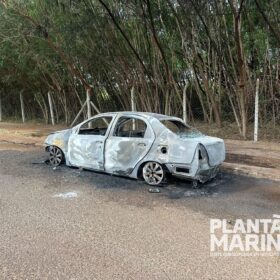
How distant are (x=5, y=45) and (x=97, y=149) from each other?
28.6 feet

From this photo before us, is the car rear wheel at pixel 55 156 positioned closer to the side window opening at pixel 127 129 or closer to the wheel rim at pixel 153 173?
the side window opening at pixel 127 129

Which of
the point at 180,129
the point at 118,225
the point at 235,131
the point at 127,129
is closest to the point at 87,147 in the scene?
the point at 127,129

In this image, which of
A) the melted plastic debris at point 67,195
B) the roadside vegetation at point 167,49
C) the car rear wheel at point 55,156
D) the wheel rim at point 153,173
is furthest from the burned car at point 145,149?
the roadside vegetation at point 167,49

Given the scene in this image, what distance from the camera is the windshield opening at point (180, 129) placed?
655 cm

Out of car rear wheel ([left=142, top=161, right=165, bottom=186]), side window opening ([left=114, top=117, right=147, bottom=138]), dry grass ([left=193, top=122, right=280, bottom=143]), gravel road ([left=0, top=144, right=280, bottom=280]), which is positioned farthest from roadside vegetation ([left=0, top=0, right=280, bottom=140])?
gravel road ([left=0, top=144, right=280, bottom=280])

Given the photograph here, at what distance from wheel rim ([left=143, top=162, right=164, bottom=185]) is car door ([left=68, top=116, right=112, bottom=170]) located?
1.06m

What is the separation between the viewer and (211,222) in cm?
454

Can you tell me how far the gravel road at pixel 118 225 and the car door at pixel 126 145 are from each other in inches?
11.3

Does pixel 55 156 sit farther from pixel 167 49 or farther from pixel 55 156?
pixel 167 49

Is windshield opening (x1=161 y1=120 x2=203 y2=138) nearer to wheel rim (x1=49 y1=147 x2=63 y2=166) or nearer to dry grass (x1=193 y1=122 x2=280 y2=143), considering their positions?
wheel rim (x1=49 y1=147 x2=63 y2=166)

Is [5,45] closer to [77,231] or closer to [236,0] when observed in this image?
[236,0]

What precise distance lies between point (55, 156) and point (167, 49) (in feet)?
19.6

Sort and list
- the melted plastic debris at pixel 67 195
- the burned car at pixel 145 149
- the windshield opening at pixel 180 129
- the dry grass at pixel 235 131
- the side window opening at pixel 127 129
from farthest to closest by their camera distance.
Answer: the dry grass at pixel 235 131
the side window opening at pixel 127 129
the windshield opening at pixel 180 129
the burned car at pixel 145 149
the melted plastic debris at pixel 67 195

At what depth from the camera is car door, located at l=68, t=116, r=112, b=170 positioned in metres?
7.01
